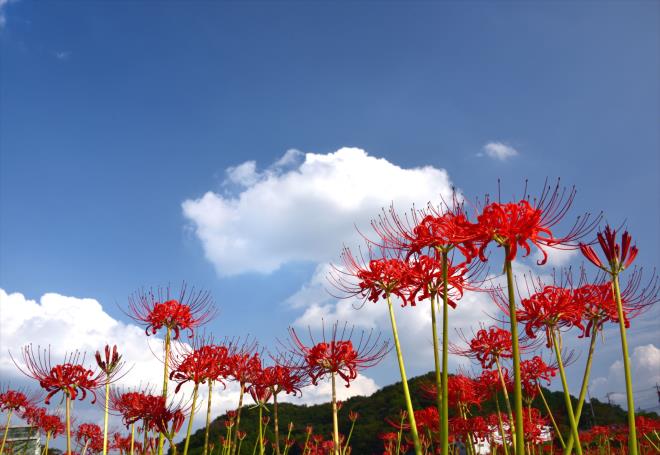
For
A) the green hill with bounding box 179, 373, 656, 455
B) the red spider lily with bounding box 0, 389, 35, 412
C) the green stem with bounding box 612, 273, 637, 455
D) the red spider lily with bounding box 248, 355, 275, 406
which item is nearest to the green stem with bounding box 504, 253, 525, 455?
the green stem with bounding box 612, 273, 637, 455

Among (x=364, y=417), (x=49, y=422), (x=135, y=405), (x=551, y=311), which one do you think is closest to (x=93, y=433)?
(x=49, y=422)

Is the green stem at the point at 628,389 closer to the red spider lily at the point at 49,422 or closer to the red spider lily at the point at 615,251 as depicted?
the red spider lily at the point at 615,251

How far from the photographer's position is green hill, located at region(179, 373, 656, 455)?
23844 millimetres

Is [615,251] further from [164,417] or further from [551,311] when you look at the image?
[164,417]

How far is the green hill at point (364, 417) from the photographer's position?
23.8 meters

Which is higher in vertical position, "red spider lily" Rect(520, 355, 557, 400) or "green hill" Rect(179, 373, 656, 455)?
"red spider lily" Rect(520, 355, 557, 400)

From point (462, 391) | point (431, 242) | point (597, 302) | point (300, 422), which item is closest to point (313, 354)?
point (431, 242)

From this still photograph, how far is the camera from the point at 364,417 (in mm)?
26953

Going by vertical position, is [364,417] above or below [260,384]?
below

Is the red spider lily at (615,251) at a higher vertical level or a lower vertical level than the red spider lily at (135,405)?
higher

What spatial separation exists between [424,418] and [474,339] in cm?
252

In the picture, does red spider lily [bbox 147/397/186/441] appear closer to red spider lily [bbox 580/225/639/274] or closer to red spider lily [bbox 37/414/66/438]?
red spider lily [bbox 580/225/639/274]

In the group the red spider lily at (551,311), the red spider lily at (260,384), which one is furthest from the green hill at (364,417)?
the red spider lily at (551,311)

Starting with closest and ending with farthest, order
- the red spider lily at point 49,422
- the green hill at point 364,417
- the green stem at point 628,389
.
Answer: the green stem at point 628,389 < the red spider lily at point 49,422 < the green hill at point 364,417
